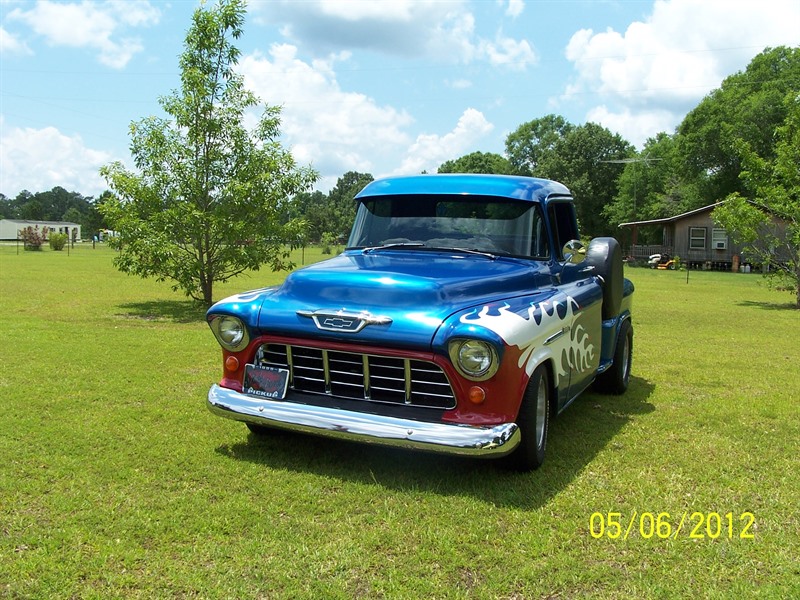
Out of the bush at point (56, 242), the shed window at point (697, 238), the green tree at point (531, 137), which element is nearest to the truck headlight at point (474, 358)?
the shed window at point (697, 238)

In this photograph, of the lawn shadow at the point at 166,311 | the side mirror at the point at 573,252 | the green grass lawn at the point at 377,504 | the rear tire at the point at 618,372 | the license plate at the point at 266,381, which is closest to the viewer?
the green grass lawn at the point at 377,504

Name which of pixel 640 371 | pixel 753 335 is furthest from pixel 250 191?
pixel 753 335

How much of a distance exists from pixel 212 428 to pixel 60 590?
252 cm

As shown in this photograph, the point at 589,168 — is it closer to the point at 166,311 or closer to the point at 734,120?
the point at 734,120

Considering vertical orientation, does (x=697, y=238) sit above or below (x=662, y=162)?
below

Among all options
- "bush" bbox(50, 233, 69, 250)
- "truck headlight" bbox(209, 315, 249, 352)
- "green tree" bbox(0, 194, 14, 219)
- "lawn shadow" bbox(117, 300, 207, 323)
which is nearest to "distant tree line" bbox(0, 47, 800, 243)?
"bush" bbox(50, 233, 69, 250)

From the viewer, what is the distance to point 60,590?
3.07 m

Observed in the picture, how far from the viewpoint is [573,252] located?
5590mm

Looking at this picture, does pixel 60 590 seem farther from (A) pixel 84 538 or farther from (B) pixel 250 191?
(B) pixel 250 191

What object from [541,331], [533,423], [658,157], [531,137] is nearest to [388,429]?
[533,423]

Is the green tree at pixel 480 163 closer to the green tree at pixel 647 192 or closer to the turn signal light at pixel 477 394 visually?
the green tree at pixel 647 192

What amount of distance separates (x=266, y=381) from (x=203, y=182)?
10551 mm

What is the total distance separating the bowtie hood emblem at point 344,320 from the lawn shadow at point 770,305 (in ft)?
55.7

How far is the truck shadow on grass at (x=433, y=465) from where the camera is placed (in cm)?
434
